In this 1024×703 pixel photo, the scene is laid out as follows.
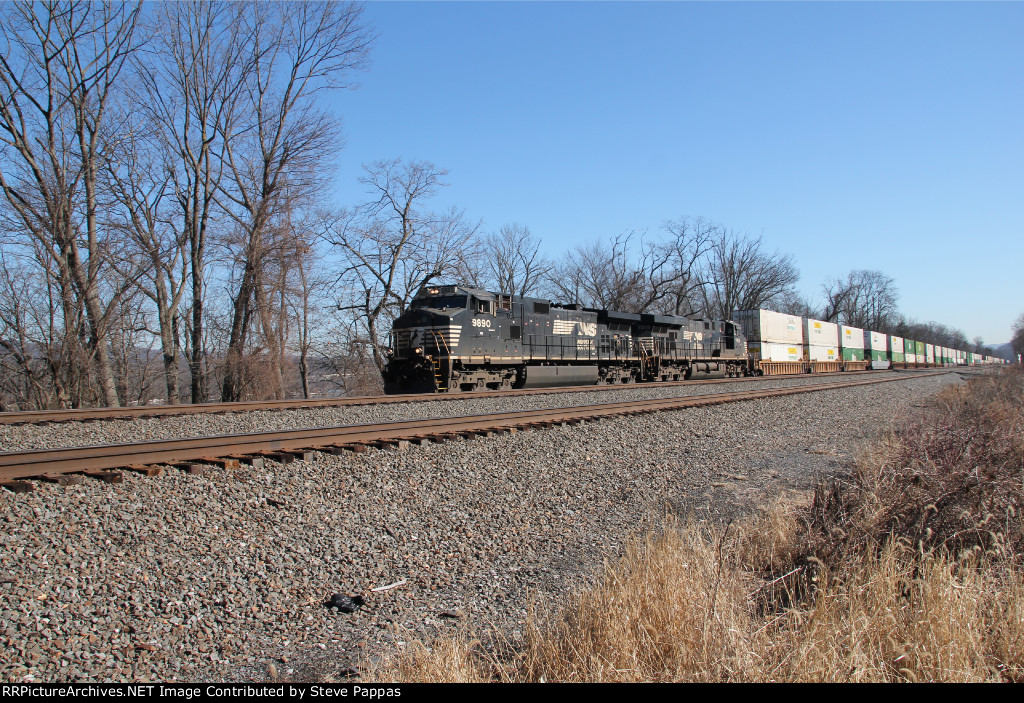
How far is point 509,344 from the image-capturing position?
18797 millimetres

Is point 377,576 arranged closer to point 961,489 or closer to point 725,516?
point 725,516

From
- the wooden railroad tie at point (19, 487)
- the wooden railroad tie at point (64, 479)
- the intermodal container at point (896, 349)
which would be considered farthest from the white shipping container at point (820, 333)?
the wooden railroad tie at point (19, 487)

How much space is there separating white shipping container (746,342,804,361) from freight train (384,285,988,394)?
8.22 ft

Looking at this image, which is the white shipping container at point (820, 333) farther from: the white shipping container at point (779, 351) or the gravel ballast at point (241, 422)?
the gravel ballast at point (241, 422)

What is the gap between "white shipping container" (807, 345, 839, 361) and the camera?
43.6m

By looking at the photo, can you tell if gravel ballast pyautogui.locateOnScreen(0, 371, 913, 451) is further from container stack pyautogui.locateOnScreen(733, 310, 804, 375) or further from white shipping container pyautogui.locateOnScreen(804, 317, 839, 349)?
white shipping container pyautogui.locateOnScreen(804, 317, 839, 349)

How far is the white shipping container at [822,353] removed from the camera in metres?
43.6

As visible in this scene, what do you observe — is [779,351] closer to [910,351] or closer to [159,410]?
[159,410]

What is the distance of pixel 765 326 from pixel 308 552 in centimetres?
3690

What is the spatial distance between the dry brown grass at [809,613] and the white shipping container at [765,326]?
111 feet

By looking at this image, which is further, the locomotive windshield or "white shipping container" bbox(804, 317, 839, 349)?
"white shipping container" bbox(804, 317, 839, 349)

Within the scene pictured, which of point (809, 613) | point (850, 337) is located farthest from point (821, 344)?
point (809, 613)

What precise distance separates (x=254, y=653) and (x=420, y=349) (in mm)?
14006

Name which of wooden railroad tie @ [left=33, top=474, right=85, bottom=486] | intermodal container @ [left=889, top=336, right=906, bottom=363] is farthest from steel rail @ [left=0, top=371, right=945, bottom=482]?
intermodal container @ [left=889, top=336, right=906, bottom=363]
